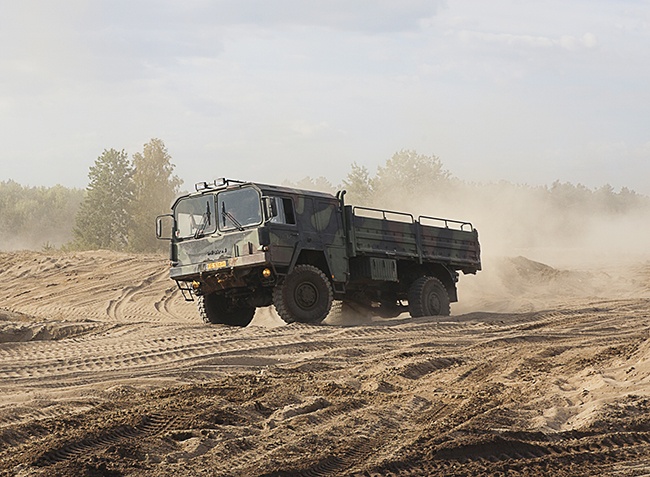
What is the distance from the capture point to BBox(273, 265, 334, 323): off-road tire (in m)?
13.6

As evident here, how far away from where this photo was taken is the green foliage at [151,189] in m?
42.5

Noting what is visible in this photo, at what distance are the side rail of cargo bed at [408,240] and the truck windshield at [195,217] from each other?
235 centimetres

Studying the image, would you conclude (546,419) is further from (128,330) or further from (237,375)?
(128,330)

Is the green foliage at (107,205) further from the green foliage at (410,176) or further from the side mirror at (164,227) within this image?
the side mirror at (164,227)

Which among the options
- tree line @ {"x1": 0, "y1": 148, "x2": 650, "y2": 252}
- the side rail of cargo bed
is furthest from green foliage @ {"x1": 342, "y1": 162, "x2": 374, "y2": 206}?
the side rail of cargo bed

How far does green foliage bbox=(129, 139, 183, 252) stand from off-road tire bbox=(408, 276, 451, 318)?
27.2m

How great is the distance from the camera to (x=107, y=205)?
45.2 meters

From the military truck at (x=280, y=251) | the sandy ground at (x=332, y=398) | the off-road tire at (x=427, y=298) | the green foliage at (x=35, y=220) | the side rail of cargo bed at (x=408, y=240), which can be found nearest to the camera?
the sandy ground at (x=332, y=398)

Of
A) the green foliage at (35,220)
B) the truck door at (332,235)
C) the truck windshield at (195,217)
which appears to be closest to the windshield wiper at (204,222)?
the truck windshield at (195,217)

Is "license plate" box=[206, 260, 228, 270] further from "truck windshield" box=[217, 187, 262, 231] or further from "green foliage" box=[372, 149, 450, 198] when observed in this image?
"green foliage" box=[372, 149, 450, 198]

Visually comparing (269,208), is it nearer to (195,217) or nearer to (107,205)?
(195,217)

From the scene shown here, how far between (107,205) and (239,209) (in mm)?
32904

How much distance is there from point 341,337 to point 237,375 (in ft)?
11.5

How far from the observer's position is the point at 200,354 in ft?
33.8
